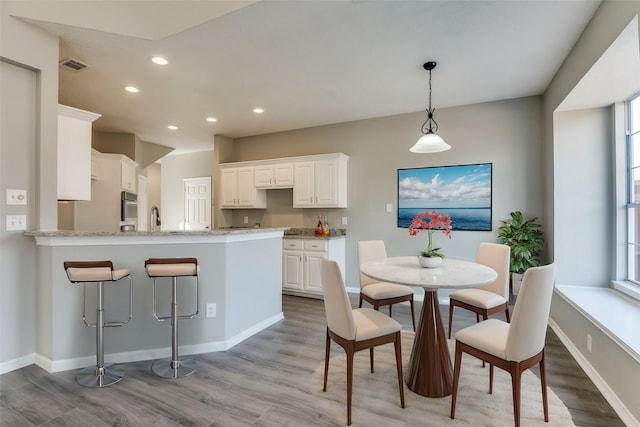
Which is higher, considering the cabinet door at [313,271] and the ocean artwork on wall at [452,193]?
the ocean artwork on wall at [452,193]

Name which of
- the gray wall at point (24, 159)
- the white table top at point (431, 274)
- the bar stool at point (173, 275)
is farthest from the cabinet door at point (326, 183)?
the gray wall at point (24, 159)

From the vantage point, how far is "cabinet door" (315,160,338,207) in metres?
4.59

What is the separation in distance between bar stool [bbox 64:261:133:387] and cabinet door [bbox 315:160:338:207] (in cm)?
289

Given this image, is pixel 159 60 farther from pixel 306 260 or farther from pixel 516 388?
pixel 516 388

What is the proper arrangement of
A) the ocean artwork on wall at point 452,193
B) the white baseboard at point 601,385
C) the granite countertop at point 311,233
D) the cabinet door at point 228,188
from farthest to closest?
the cabinet door at point 228,188
the granite countertop at point 311,233
the ocean artwork on wall at point 452,193
the white baseboard at point 601,385

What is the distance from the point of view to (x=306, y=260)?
14.6 ft

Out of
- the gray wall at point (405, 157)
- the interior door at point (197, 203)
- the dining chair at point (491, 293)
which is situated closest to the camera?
the dining chair at point (491, 293)

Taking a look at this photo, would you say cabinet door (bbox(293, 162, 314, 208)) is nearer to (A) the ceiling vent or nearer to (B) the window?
(A) the ceiling vent

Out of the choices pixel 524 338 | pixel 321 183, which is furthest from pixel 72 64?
pixel 524 338

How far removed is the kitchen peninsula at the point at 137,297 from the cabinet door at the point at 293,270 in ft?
5.17

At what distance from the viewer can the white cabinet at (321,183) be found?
4.59m

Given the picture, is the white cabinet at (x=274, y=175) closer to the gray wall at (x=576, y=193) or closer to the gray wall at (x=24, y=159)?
the gray wall at (x=24, y=159)

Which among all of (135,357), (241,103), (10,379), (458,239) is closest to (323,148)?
(241,103)

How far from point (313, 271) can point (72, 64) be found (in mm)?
3568
